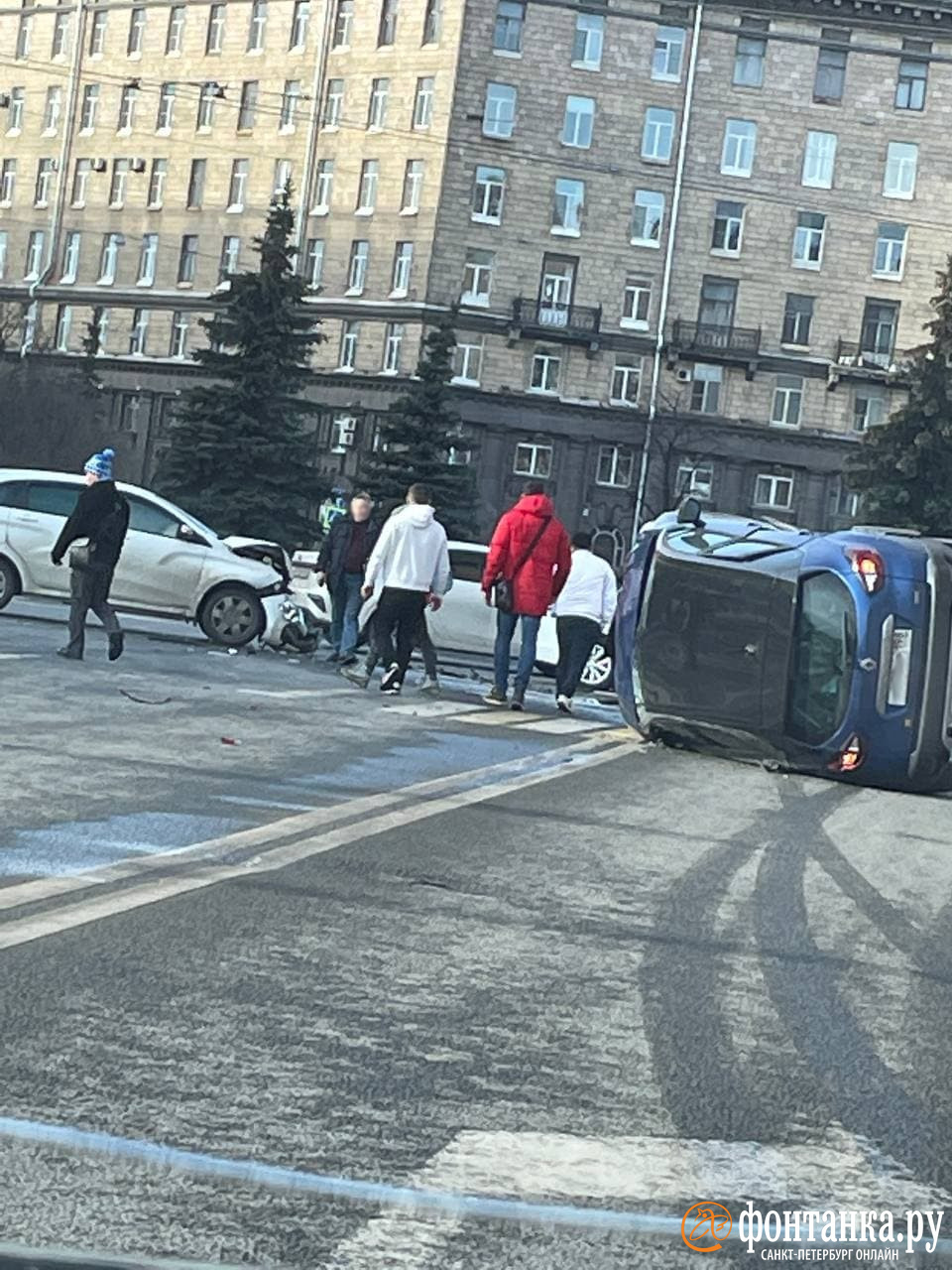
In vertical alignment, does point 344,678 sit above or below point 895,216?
below

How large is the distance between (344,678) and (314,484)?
38.3 metres

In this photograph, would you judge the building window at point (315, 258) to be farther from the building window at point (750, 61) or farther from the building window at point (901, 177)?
the building window at point (901, 177)

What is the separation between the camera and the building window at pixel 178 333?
281 ft

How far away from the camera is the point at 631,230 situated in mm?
81250

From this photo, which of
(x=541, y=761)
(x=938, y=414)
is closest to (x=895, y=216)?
(x=938, y=414)

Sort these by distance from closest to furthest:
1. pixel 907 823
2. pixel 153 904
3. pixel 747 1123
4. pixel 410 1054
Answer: pixel 747 1123, pixel 410 1054, pixel 153 904, pixel 907 823

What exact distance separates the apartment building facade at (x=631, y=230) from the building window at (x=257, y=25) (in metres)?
3.22

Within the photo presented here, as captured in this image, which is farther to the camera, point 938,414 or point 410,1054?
point 938,414

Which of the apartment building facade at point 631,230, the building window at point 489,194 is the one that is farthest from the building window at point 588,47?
the building window at point 489,194

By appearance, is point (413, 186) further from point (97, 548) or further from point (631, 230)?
point (97, 548)

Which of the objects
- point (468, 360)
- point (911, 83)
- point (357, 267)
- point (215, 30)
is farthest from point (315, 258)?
point (911, 83)

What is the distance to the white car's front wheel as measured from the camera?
91.7 ft

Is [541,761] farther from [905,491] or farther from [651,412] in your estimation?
[651,412]

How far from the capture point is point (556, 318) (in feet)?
265
